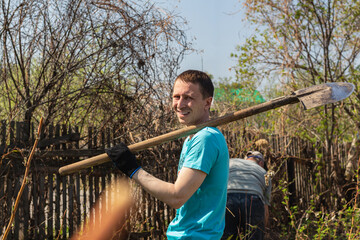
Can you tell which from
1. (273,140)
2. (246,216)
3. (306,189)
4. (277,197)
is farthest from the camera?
(306,189)

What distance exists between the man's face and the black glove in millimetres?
354

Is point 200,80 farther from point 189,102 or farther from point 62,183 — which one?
point 62,183

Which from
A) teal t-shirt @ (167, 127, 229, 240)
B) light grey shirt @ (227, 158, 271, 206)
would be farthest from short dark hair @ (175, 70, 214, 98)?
light grey shirt @ (227, 158, 271, 206)

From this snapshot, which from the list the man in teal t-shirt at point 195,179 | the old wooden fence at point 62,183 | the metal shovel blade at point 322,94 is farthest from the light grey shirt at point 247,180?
the man in teal t-shirt at point 195,179

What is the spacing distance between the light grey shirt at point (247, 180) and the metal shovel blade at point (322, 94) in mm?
2004

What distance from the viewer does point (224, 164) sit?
2100 mm

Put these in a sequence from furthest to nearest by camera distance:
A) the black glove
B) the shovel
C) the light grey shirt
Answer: the light grey shirt, the shovel, the black glove

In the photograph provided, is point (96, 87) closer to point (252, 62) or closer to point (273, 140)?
point (273, 140)

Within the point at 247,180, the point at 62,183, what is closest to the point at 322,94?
the point at 247,180

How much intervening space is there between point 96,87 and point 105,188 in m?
1.44

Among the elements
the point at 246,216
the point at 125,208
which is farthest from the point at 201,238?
the point at 125,208

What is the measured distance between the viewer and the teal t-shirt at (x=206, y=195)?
199cm

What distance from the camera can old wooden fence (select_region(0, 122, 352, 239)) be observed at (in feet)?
15.0

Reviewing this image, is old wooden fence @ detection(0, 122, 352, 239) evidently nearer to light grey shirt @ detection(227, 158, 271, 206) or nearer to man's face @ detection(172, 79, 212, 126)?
light grey shirt @ detection(227, 158, 271, 206)
